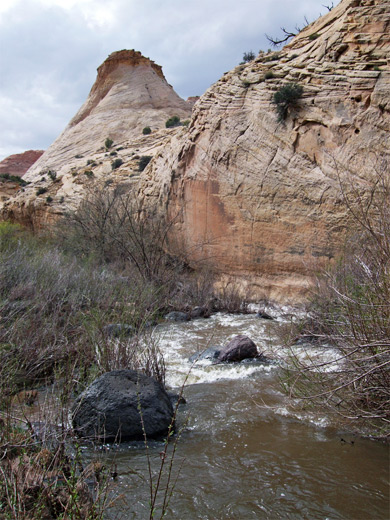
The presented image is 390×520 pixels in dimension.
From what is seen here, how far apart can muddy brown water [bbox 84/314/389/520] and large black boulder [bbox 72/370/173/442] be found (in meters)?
0.14

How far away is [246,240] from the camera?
1204 cm

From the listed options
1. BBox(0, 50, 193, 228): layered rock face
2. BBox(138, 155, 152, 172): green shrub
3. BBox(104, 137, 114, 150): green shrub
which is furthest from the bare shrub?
BBox(104, 137, 114, 150): green shrub

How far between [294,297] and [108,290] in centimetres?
556

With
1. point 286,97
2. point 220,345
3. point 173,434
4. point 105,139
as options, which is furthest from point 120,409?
point 105,139

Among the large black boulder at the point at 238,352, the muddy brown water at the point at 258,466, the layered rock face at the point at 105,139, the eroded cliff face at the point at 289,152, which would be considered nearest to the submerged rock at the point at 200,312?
the eroded cliff face at the point at 289,152

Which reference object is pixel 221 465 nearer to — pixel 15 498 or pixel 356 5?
pixel 15 498

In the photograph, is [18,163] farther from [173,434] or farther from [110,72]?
[173,434]

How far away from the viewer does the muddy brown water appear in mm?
2633

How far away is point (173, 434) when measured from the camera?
3.79m

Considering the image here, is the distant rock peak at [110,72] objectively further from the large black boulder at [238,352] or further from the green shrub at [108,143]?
the large black boulder at [238,352]

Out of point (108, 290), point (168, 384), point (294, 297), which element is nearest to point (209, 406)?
point (168, 384)

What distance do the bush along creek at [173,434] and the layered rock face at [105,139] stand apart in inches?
586

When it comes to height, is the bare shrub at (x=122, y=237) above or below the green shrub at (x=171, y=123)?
below

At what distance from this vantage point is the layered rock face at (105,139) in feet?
70.3
